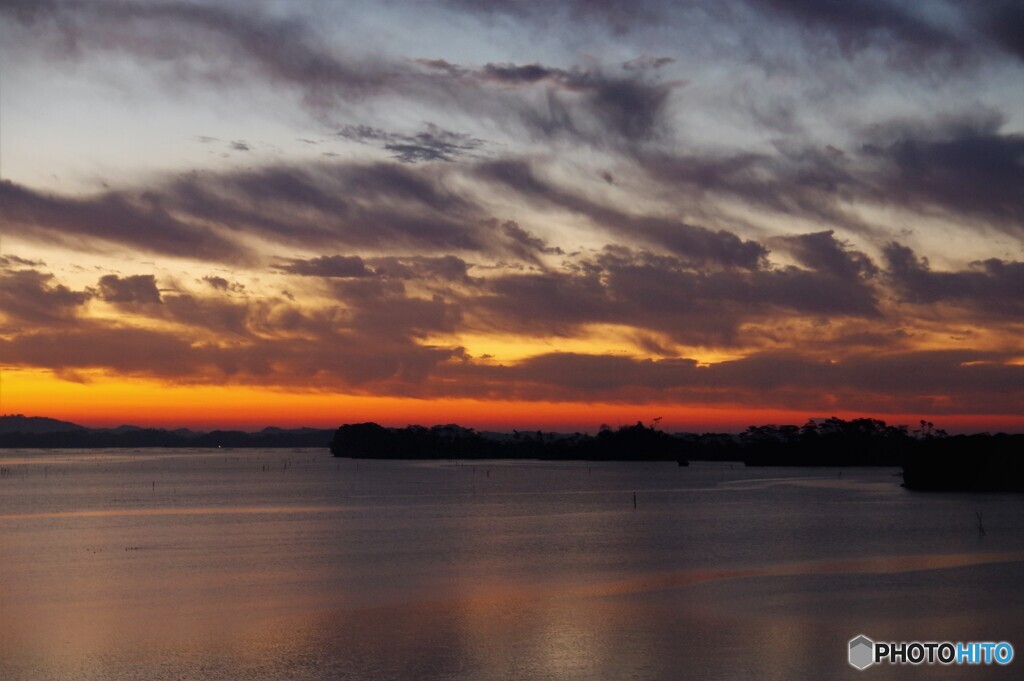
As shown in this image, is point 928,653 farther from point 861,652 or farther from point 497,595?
point 497,595

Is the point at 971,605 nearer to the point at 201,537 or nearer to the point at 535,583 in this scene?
the point at 535,583

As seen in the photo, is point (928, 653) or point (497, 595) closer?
point (928, 653)

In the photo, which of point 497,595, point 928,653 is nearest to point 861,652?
point 928,653

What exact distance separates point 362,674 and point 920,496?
364ft

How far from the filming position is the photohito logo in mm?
27484

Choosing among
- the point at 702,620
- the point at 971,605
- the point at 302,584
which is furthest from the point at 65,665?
the point at 971,605

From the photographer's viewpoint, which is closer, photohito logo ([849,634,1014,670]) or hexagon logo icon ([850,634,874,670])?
hexagon logo icon ([850,634,874,670])

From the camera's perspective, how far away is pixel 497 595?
1615 inches

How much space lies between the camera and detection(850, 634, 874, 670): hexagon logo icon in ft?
89.6

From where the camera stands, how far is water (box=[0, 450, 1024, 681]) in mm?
28281

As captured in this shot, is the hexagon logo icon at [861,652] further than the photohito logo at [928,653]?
No

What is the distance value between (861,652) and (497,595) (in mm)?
16397

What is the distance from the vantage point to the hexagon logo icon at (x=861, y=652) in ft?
89.6

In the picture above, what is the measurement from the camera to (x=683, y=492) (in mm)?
145125
